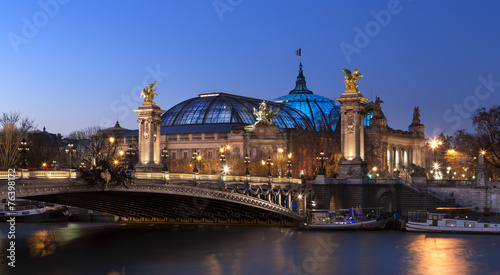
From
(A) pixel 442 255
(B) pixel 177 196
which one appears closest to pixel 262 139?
(B) pixel 177 196

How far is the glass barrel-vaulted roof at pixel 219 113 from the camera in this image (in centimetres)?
14344

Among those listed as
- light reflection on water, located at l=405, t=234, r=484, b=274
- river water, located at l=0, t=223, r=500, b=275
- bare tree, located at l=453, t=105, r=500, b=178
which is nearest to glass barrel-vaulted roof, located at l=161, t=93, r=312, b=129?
bare tree, located at l=453, t=105, r=500, b=178

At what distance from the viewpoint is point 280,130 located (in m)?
139

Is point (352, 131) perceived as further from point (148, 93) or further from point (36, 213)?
point (36, 213)

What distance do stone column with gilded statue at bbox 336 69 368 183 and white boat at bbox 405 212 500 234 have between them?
41.9ft

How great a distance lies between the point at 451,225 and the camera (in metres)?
66.2

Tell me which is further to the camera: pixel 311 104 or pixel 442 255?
pixel 311 104

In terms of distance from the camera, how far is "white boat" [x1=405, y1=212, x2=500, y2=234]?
65000 millimetres

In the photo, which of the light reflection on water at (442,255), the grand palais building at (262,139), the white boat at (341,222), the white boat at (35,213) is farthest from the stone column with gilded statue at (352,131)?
the white boat at (35,213)

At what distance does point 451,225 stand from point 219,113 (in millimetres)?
82453

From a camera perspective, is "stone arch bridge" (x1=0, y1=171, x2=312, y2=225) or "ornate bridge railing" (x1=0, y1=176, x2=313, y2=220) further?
"stone arch bridge" (x1=0, y1=171, x2=312, y2=225)

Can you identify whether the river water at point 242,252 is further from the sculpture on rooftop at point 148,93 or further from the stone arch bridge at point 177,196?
the sculpture on rooftop at point 148,93

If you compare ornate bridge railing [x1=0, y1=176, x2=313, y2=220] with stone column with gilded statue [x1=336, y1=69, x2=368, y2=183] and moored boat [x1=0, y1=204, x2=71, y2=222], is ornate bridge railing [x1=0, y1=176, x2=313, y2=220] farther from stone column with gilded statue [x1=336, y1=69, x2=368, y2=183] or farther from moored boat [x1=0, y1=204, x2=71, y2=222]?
moored boat [x1=0, y1=204, x2=71, y2=222]

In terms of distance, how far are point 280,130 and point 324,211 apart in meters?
67.5
